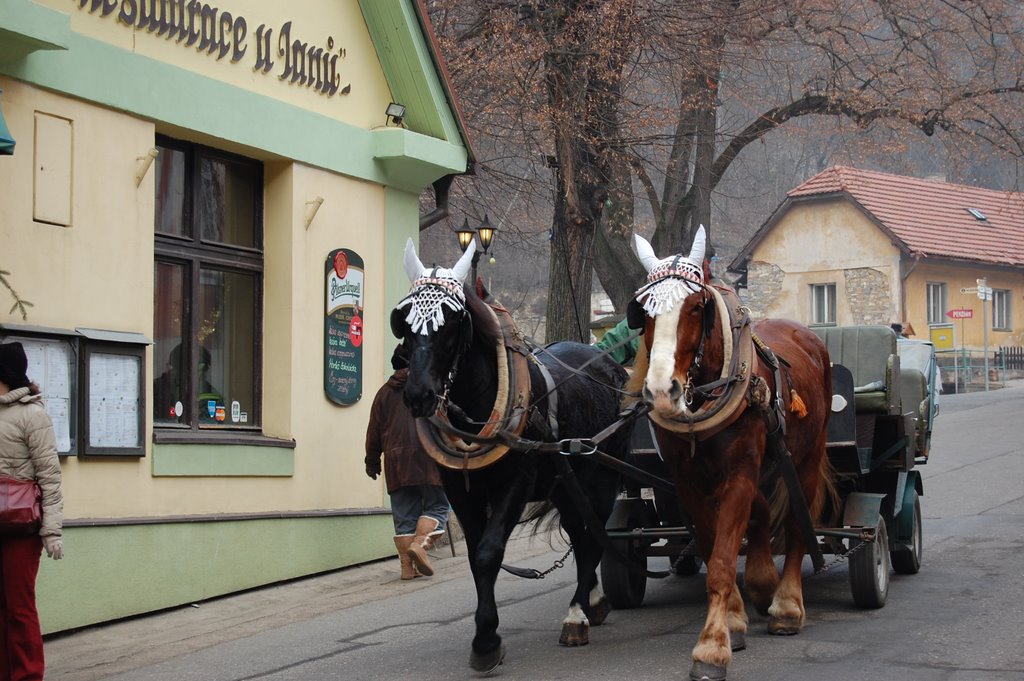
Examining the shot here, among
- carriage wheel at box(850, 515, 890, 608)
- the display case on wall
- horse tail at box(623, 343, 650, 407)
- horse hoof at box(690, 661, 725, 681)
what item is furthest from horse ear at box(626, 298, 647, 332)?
the display case on wall

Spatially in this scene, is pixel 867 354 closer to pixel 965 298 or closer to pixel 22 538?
pixel 22 538

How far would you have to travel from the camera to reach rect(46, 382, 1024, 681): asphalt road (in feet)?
21.5

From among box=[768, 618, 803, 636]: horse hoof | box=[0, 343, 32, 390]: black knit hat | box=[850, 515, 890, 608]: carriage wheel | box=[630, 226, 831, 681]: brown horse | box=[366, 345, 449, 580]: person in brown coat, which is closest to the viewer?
box=[630, 226, 831, 681]: brown horse

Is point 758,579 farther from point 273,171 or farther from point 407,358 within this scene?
point 273,171

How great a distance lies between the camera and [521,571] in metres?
7.25

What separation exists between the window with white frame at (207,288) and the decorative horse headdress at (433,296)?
12.4 ft

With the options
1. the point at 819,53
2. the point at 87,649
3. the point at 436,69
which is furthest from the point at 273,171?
the point at 819,53

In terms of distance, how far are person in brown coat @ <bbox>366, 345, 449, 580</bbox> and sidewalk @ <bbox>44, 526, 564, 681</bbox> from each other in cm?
23

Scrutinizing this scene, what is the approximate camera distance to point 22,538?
6453mm

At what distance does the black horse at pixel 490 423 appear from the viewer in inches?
255

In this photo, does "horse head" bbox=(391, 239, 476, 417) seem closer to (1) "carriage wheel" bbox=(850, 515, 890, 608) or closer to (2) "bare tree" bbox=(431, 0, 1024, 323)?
(1) "carriage wheel" bbox=(850, 515, 890, 608)

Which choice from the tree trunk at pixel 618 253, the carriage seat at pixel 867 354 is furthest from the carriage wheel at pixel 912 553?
the tree trunk at pixel 618 253

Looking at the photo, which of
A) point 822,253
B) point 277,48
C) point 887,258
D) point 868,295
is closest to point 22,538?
point 277,48

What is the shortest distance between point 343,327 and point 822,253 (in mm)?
33515
